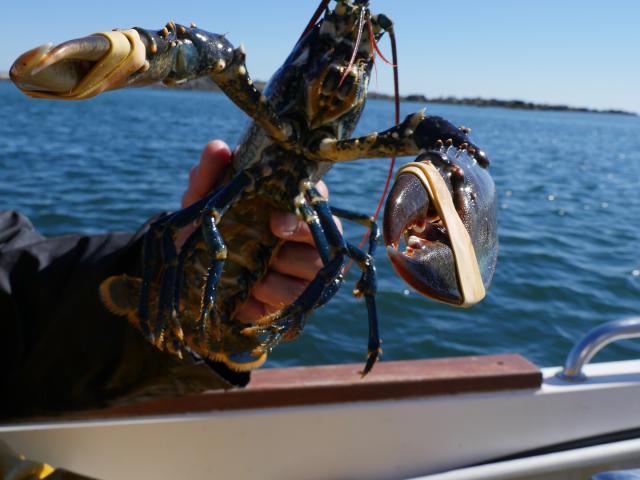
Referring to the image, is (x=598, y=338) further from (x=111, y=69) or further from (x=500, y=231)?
(x=500, y=231)

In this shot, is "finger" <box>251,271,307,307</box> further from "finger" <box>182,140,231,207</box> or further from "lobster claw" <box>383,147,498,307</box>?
"lobster claw" <box>383,147,498,307</box>

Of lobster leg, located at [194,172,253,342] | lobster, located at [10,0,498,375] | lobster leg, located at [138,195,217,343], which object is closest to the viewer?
lobster, located at [10,0,498,375]

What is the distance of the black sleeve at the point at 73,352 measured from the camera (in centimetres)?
239

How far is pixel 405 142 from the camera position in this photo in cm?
180

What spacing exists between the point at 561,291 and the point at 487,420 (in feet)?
19.0

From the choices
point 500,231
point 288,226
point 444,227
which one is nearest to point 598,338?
point 288,226

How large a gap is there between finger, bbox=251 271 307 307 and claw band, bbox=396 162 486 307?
106 centimetres

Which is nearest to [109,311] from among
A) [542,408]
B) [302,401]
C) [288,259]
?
[288,259]

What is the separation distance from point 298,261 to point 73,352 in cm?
88

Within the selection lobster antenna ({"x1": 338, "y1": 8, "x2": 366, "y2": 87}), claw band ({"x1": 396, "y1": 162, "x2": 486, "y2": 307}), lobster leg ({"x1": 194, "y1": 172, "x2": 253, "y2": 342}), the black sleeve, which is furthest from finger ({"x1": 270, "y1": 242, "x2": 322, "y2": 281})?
claw band ({"x1": 396, "y1": 162, "x2": 486, "y2": 307})

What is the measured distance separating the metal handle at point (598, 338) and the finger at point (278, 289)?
4.53ft

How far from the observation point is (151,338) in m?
2.21

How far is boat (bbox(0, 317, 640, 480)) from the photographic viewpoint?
267 centimetres

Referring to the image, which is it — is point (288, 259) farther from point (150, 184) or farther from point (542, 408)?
point (150, 184)
